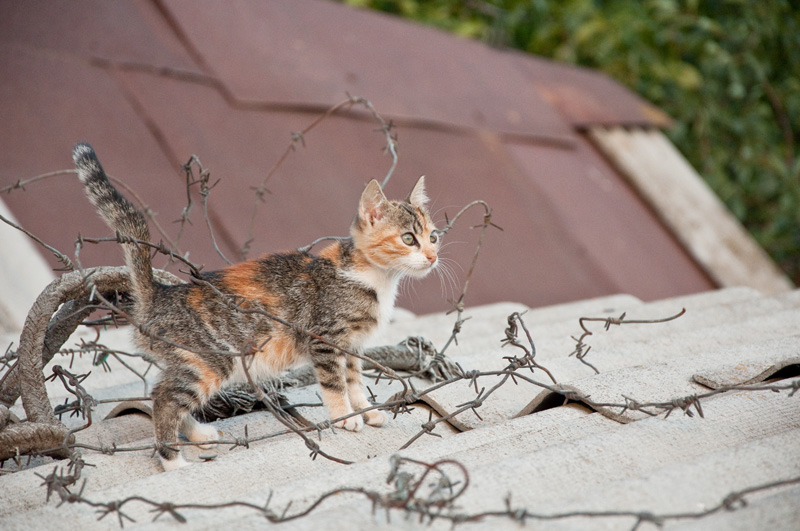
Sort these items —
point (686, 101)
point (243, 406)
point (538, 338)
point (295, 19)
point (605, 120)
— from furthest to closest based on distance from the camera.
A: point (686, 101) → point (605, 120) → point (295, 19) → point (538, 338) → point (243, 406)

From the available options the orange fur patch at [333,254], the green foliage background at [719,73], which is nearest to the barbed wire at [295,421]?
the orange fur patch at [333,254]

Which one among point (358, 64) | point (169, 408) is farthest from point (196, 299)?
point (358, 64)

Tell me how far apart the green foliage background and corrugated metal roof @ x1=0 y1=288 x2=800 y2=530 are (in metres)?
7.47

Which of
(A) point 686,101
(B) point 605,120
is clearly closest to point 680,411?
(B) point 605,120

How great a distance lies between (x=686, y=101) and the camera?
33.6ft

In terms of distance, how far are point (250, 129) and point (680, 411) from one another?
3.35 m

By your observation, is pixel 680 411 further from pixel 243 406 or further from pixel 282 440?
pixel 243 406

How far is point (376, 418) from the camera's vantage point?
2.67m

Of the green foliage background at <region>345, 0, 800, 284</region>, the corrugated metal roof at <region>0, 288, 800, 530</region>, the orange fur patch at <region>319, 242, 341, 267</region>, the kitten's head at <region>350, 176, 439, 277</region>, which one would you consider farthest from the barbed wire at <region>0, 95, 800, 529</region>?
the green foliage background at <region>345, 0, 800, 284</region>

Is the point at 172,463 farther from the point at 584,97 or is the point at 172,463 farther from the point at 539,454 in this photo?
the point at 584,97

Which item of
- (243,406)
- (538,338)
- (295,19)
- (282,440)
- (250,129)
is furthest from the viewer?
(295,19)

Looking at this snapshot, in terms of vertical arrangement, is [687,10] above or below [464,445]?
above

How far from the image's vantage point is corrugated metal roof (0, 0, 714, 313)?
4.20 metres

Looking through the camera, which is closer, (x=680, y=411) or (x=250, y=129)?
(x=680, y=411)
